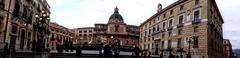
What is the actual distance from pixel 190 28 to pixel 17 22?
22614mm

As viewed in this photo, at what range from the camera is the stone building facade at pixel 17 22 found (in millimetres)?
32984

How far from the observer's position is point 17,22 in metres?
37.3

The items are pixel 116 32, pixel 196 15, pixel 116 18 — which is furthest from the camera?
pixel 116 18

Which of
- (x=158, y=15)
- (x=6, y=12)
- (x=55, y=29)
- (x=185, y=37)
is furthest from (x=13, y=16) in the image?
(x=55, y=29)

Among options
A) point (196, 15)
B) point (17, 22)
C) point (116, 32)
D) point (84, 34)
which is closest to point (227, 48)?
point (116, 32)

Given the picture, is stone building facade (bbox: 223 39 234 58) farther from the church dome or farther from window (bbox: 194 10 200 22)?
window (bbox: 194 10 200 22)

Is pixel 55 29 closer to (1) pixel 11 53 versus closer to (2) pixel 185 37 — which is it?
(2) pixel 185 37

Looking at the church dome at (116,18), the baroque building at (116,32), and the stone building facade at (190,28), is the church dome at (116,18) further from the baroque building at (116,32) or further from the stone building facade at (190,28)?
the stone building facade at (190,28)

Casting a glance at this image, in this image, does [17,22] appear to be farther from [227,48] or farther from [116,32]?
[227,48]

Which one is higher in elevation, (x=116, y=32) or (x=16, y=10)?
(x=16, y=10)

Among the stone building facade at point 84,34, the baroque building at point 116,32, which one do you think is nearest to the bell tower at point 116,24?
the baroque building at point 116,32

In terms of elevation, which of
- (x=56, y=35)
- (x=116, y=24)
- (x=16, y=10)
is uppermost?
(x=16, y=10)

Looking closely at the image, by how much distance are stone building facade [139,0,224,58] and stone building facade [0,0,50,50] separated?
736 inches

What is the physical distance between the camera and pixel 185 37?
143 feet
